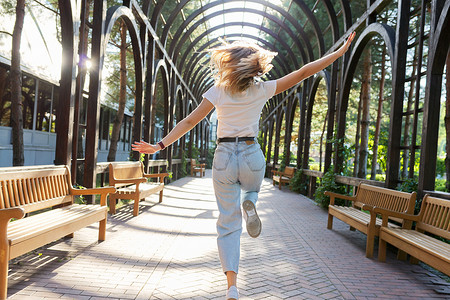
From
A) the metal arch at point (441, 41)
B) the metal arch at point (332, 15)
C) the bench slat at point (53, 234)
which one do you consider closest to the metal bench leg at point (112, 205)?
the bench slat at point (53, 234)

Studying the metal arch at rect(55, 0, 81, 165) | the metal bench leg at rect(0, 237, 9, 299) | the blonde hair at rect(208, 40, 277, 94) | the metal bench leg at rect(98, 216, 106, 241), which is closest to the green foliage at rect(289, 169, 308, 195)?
the metal arch at rect(55, 0, 81, 165)

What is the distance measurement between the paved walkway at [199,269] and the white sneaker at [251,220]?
907 millimetres

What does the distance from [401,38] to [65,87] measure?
5.26m

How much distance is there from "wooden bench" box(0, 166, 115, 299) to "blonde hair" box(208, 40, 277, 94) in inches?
68.4

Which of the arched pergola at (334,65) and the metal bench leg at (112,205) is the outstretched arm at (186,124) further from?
the metal bench leg at (112,205)

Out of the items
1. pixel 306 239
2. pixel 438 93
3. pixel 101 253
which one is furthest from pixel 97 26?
pixel 438 93

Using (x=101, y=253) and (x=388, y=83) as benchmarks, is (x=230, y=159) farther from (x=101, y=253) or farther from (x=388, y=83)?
(x=388, y=83)

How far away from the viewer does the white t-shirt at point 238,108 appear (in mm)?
2562

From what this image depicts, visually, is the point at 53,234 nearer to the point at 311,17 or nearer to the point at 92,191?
the point at 92,191

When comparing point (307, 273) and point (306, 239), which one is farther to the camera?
point (306, 239)

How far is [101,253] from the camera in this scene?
4.29 m

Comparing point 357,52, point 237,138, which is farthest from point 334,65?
point 237,138

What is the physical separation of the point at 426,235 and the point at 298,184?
371 inches

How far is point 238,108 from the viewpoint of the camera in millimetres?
2572
